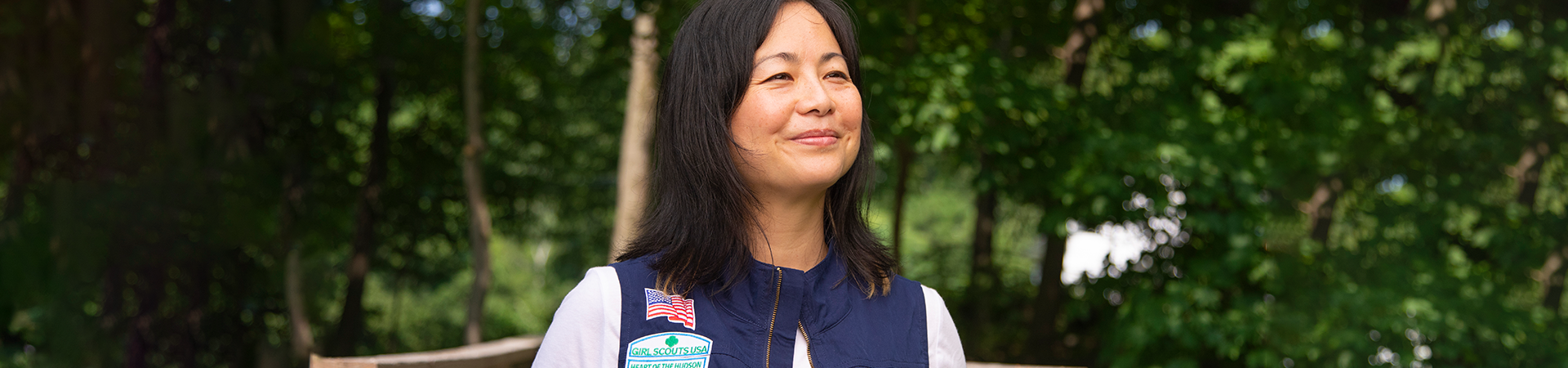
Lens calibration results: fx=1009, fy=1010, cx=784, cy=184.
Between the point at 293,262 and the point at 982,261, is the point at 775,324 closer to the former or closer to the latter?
the point at 982,261

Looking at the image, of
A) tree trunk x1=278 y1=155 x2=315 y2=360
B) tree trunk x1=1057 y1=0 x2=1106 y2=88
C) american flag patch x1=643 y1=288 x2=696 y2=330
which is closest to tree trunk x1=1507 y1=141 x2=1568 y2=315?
tree trunk x1=1057 y1=0 x2=1106 y2=88

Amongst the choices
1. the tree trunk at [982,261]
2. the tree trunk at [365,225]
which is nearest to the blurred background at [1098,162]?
the tree trunk at [982,261]

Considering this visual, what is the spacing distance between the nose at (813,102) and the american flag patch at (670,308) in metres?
0.24

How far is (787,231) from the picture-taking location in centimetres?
117

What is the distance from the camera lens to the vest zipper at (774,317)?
108 centimetres

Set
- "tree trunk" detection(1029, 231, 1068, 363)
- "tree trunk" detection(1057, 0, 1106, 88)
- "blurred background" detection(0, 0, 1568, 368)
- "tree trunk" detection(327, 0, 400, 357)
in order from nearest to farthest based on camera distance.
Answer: "blurred background" detection(0, 0, 1568, 368) → "tree trunk" detection(1057, 0, 1106, 88) → "tree trunk" detection(1029, 231, 1068, 363) → "tree trunk" detection(327, 0, 400, 357)

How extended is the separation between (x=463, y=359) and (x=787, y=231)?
4.33ft

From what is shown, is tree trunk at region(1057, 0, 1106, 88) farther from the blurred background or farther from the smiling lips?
the smiling lips

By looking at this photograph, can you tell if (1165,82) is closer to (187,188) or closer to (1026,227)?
(1026,227)

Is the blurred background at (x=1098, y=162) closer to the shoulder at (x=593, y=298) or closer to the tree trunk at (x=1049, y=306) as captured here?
the tree trunk at (x=1049, y=306)

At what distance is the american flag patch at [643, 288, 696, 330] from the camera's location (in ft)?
3.48

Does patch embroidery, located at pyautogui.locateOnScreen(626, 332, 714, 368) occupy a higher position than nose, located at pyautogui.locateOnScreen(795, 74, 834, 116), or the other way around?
nose, located at pyautogui.locateOnScreen(795, 74, 834, 116)

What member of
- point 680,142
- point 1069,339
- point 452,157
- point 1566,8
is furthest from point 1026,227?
point 680,142

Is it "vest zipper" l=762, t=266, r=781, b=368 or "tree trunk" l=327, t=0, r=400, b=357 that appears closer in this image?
"vest zipper" l=762, t=266, r=781, b=368
